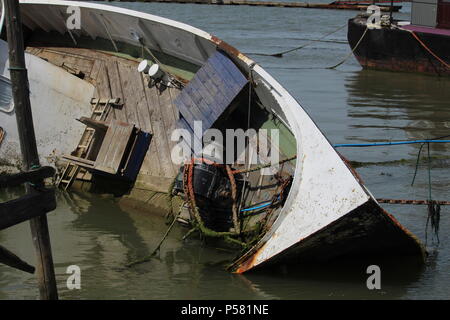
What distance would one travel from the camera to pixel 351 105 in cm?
1883

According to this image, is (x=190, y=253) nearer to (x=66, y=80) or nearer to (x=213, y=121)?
(x=213, y=121)

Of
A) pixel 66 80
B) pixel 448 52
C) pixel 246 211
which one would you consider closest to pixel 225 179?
pixel 246 211

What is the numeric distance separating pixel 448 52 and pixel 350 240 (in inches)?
620

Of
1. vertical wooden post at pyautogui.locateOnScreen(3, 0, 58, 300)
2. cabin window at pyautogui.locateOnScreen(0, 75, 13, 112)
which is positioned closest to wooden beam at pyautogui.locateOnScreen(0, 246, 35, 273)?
vertical wooden post at pyautogui.locateOnScreen(3, 0, 58, 300)

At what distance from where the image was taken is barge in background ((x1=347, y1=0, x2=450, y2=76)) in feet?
74.4

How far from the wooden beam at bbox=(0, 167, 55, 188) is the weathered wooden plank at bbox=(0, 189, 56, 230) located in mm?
125

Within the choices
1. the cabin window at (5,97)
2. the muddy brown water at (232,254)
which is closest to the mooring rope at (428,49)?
the muddy brown water at (232,254)

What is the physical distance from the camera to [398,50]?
23.7m

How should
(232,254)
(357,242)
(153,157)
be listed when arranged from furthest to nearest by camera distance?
(153,157) → (232,254) → (357,242)

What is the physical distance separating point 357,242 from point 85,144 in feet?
14.8

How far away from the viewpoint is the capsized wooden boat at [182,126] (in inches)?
310

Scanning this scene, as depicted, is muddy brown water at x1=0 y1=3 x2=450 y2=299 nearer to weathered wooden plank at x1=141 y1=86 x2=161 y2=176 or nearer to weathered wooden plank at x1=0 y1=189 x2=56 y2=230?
weathered wooden plank at x1=141 y1=86 x2=161 y2=176

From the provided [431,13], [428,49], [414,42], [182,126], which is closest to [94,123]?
[182,126]

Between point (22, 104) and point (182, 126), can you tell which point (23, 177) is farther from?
point (182, 126)
